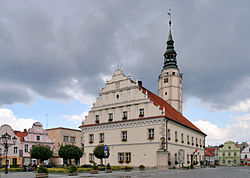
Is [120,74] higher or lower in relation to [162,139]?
higher

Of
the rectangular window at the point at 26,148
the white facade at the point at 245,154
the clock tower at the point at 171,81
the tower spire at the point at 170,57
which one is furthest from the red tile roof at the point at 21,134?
the white facade at the point at 245,154

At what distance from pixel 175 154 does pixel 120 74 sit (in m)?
16.1

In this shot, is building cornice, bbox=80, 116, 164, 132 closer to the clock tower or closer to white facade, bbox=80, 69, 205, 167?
white facade, bbox=80, 69, 205, 167

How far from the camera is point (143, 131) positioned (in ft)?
135

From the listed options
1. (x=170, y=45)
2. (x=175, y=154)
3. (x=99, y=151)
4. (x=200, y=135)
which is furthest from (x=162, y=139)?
(x=170, y=45)

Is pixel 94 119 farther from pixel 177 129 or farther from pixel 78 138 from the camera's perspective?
pixel 78 138

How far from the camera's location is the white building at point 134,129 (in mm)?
39781

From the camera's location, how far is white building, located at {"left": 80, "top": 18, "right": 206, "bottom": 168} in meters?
39.8

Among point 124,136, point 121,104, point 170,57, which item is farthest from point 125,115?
point 170,57

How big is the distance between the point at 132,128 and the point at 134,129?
1.42 ft

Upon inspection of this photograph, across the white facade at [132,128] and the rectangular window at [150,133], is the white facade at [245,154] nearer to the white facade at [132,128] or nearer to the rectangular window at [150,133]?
the white facade at [132,128]

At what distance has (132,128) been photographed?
42.6 meters

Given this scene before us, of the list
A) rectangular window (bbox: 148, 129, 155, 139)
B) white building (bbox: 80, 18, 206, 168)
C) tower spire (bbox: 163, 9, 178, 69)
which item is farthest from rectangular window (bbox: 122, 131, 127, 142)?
tower spire (bbox: 163, 9, 178, 69)

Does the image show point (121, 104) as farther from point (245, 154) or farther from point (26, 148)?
point (245, 154)
